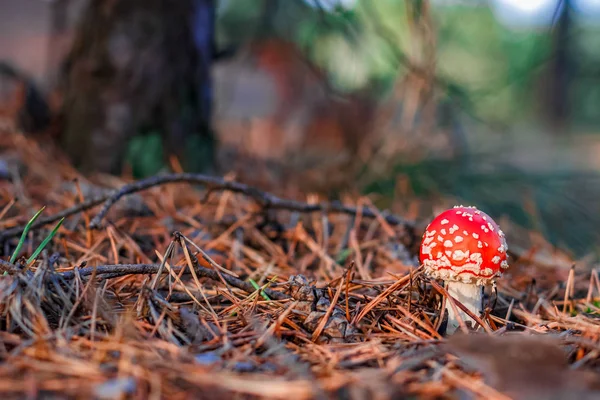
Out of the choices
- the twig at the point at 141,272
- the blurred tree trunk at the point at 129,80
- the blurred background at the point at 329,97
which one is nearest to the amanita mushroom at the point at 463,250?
the twig at the point at 141,272

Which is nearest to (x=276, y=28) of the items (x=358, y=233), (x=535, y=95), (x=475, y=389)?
(x=358, y=233)

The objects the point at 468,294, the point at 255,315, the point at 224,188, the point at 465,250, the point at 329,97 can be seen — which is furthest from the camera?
the point at 329,97

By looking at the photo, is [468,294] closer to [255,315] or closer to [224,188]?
[255,315]

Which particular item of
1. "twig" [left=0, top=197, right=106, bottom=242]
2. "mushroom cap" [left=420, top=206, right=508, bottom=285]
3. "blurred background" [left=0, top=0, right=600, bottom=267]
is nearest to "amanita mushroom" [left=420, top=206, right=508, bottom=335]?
"mushroom cap" [left=420, top=206, right=508, bottom=285]

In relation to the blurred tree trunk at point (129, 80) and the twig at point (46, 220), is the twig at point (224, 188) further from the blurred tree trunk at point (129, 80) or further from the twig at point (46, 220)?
the blurred tree trunk at point (129, 80)

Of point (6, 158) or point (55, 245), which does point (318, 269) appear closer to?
point (55, 245)

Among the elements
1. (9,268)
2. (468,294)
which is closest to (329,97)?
(468,294)
